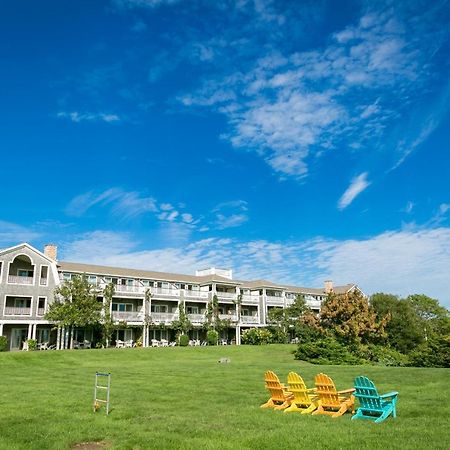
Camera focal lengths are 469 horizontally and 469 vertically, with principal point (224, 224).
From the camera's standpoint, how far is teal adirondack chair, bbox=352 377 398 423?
10.4 m

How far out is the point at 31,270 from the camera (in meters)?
44.8

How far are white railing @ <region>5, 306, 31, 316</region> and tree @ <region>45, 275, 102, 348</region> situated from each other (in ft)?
6.24

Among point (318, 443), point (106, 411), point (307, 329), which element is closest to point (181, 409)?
point (106, 411)

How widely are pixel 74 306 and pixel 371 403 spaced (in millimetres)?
34675

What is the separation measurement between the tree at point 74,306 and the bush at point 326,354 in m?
19.1

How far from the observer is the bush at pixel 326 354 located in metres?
31.2

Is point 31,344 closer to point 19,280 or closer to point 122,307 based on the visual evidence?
point 19,280

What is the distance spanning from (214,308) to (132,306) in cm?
957

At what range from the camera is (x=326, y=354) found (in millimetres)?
31797

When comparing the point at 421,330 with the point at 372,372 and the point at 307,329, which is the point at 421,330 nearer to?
the point at 307,329

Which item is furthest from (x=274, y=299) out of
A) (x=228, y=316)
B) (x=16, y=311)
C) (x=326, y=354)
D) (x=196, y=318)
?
(x=16, y=311)

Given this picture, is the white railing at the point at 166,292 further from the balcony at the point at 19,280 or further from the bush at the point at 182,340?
the balcony at the point at 19,280

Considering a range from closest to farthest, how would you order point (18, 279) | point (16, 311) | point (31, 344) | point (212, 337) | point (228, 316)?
point (31, 344), point (16, 311), point (18, 279), point (212, 337), point (228, 316)

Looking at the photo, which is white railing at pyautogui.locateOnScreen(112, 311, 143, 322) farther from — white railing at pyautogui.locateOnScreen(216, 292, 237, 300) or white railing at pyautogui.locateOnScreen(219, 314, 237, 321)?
white railing at pyautogui.locateOnScreen(216, 292, 237, 300)
